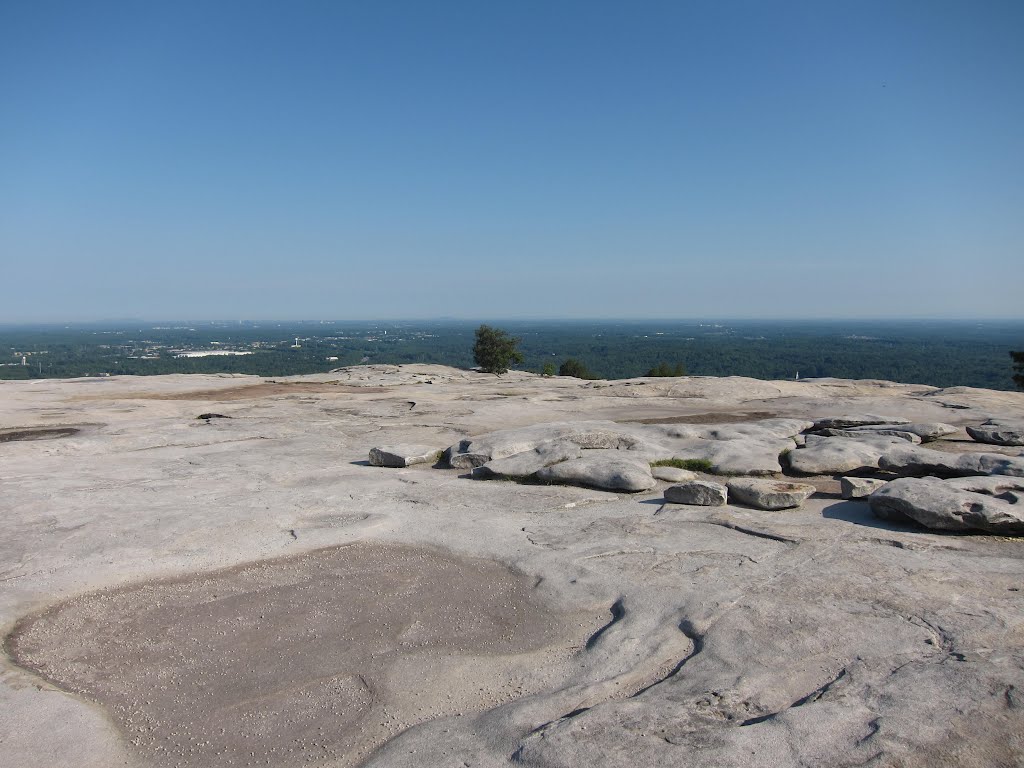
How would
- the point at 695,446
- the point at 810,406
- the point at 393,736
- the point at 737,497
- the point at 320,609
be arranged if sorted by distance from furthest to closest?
the point at 810,406, the point at 695,446, the point at 737,497, the point at 320,609, the point at 393,736

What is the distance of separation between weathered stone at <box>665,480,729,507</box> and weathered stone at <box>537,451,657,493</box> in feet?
3.41

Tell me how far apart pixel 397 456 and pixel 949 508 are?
413 inches

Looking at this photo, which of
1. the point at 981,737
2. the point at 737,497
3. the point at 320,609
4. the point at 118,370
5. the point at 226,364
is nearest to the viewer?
the point at 981,737

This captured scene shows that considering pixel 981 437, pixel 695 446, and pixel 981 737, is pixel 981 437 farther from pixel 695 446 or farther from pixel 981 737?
pixel 981 737

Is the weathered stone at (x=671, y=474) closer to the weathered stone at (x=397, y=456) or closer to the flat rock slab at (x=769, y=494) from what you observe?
the flat rock slab at (x=769, y=494)

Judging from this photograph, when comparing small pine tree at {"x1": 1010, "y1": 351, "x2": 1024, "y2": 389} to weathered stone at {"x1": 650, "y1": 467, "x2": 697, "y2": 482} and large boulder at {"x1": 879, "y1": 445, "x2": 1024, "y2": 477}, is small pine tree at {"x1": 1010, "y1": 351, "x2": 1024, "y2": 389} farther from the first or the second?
weathered stone at {"x1": 650, "y1": 467, "x2": 697, "y2": 482}

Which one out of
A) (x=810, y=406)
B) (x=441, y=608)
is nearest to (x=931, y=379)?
(x=810, y=406)

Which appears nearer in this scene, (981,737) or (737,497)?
(981,737)

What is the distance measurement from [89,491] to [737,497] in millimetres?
11947

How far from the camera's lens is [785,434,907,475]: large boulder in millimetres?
14516

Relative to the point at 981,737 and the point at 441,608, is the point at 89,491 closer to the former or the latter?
the point at 441,608

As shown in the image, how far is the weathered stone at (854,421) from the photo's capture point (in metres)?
19.2

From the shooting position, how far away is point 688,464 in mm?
14875

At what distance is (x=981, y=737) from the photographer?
17.3 ft
